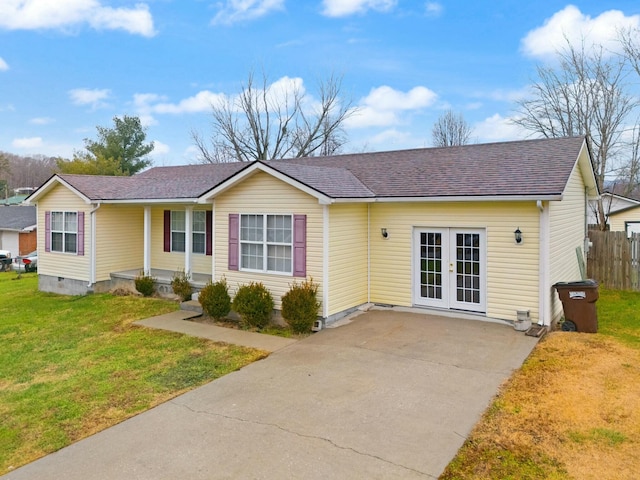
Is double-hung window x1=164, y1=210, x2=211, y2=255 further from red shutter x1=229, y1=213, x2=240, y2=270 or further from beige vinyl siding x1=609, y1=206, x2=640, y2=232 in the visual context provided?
beige vinyl siding x1=609, y1=206, x2=640, y2=232

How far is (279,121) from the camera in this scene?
35.0 meters

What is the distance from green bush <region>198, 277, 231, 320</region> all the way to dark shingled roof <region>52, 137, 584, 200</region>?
261 cm

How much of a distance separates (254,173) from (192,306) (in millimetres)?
3794

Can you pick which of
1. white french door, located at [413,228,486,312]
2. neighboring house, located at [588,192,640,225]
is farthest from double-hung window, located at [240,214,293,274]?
neighboring house, located at [588,192,640,225]

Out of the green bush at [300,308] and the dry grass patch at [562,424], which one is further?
the green bush at [300,308]

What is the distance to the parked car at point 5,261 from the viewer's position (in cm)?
2685

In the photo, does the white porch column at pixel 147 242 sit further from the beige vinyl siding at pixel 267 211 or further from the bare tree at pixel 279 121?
the bare tree at pixel 279 121

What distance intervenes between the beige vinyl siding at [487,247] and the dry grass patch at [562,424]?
202 centimetres

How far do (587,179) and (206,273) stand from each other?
11.6 meters

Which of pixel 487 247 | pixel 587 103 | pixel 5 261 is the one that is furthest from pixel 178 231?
pixel 587 103

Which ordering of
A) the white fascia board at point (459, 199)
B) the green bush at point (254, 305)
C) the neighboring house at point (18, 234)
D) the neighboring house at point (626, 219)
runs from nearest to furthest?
the white fascia board at point (459, 199), the green bush at point (254, 305), the neighboring house at point (626, 219), the neighboring house at point (18, 234)

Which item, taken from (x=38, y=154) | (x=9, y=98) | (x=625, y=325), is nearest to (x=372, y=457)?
(x=625, y=325)

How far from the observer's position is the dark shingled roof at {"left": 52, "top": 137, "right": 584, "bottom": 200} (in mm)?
9438

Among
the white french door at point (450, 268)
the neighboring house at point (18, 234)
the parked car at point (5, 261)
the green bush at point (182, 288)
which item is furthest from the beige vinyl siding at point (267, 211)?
the neighboring house at point (18, 234)
